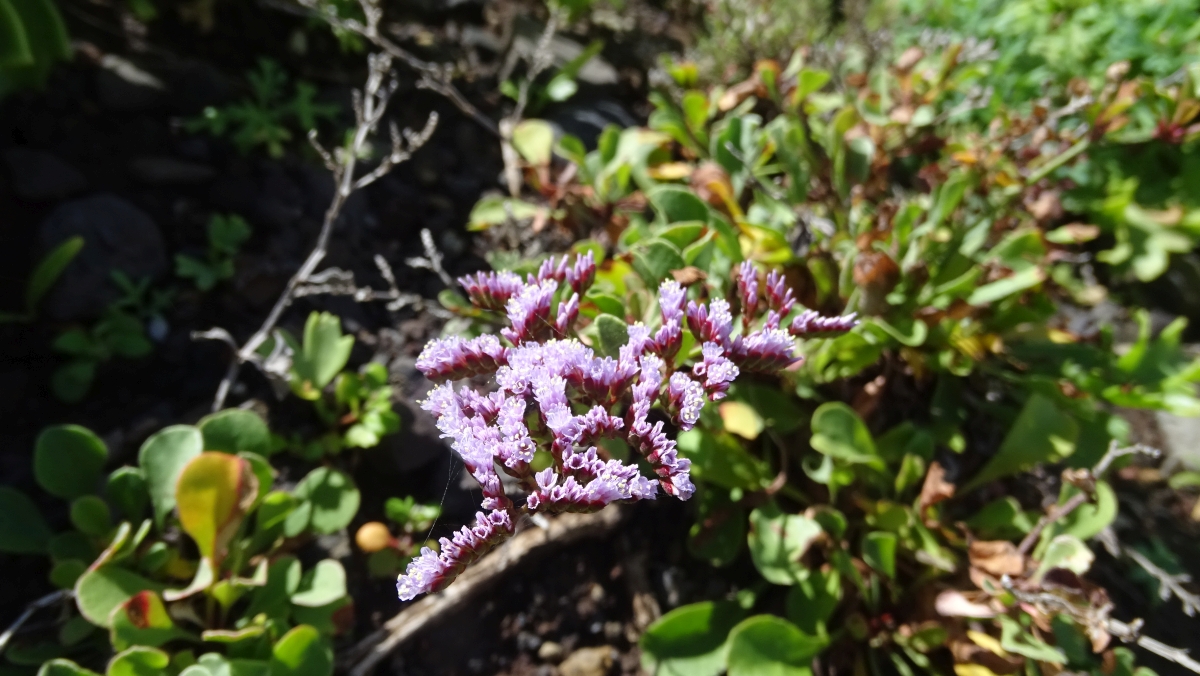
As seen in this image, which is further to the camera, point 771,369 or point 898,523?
point 898,523

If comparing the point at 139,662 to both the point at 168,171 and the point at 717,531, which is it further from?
the point at 168,171

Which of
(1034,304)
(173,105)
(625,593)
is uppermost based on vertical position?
(173,105)

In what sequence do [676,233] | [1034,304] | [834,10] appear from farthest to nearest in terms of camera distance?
[834,10], [1034,304], [676,233]

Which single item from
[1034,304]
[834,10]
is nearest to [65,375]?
[1034,304]

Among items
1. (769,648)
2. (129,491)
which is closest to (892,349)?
(769,648)

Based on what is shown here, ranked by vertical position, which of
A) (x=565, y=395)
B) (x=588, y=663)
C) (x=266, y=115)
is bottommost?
(x=588, y=663)

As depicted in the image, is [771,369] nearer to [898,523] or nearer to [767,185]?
[898,523]
